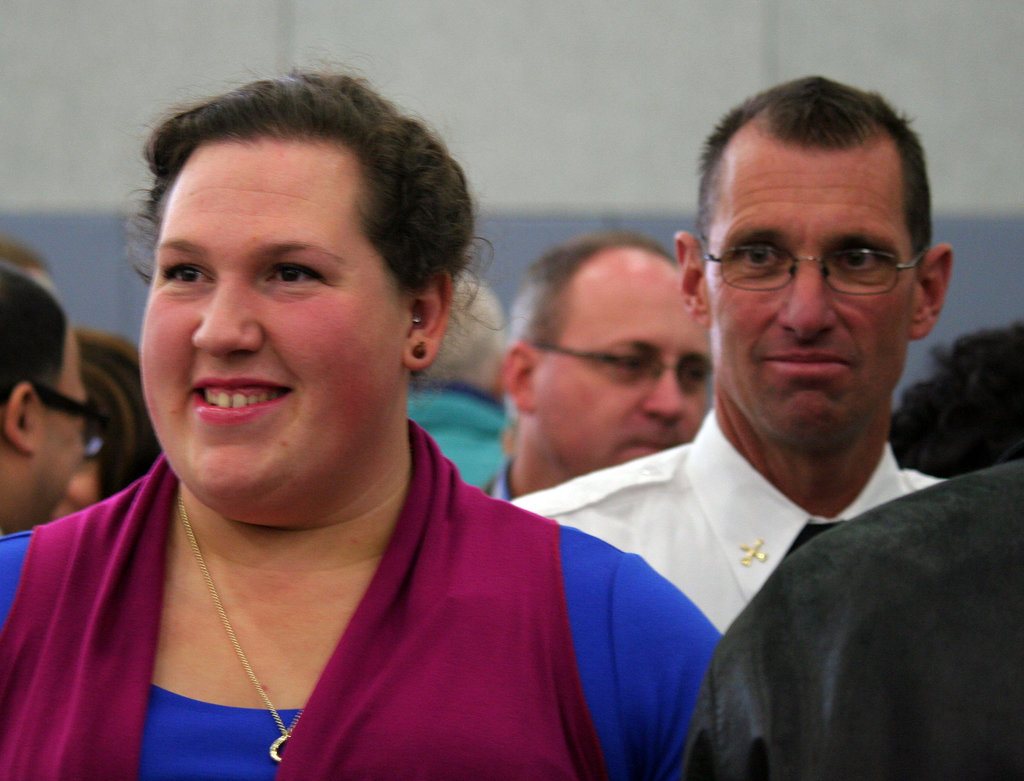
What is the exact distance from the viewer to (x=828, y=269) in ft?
5.42

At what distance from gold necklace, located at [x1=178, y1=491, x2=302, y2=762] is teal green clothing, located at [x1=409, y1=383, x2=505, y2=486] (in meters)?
1.54

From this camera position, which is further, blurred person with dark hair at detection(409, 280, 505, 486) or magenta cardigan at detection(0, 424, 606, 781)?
blurred person with dark hair at detection(409, 280, 505, 486)

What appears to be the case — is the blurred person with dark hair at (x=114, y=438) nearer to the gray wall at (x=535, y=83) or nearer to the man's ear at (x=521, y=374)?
the man's ear at (x=521, y=374)

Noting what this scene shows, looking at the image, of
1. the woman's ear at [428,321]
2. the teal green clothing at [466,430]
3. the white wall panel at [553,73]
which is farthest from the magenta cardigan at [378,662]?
the white wall panel at [553,73]

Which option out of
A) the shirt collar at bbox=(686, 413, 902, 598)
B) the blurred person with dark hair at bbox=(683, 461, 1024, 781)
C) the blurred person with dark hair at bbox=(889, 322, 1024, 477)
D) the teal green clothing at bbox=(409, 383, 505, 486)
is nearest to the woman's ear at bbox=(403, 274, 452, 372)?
the shirt collar at bbox=(686, 413, 902, 598)

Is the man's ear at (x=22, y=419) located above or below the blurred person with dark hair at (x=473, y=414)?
above

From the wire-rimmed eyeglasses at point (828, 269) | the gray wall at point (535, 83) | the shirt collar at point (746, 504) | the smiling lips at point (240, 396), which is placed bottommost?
the shirt collar at point (746, 504)

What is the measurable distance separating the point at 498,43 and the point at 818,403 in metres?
3.19

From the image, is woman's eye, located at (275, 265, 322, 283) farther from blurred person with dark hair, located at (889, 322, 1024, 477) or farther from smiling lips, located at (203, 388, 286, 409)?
blurred person with dark hair, located at (889, 322, 1024, 477)

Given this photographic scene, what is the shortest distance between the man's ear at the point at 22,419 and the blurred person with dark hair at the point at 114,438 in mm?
355

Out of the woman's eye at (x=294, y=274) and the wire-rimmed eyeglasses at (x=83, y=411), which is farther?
the wire-rimmed eyeglasses at (x=83, y=411)

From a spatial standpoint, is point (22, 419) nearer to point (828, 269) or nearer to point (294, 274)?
point (294, 274)

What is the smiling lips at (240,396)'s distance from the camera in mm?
1194

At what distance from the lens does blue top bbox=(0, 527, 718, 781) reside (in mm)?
1122
